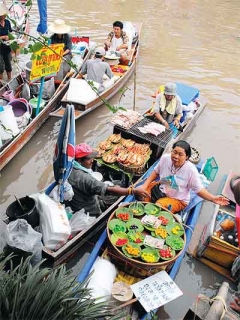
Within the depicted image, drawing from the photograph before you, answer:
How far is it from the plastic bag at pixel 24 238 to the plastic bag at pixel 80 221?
0.67m

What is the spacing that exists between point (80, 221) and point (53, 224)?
0.58 m

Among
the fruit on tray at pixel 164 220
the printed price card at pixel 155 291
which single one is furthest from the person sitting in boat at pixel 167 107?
the printed price card at pixel 155 291

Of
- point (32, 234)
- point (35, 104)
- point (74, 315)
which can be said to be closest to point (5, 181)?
point (35, 104)

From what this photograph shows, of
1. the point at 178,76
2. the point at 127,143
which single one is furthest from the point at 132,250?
the point at 178,76

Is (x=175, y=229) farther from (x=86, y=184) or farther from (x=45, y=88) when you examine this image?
(x=45, y=88)

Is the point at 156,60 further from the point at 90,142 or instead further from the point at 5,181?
the point at 5,181

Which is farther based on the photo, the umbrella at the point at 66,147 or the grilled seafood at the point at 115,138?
the grilled seafood at the point at 115,138

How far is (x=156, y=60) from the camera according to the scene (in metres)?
12.1

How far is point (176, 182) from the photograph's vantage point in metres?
4.85

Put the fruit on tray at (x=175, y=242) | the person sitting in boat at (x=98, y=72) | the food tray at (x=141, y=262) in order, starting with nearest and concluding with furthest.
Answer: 1. the food tray at (x=141, y=262)
2. the fruit on tray at (x=175, y=242)
3. the person sitting in boat at (x=98, y=72)

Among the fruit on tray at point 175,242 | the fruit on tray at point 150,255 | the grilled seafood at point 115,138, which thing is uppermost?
the grilled seafood at point 115,138

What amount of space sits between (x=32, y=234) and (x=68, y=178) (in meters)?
0.99

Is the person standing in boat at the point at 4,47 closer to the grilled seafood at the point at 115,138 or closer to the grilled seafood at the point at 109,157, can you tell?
the grilled seafood at the point at 115,138

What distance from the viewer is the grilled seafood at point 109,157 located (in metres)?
5.66
